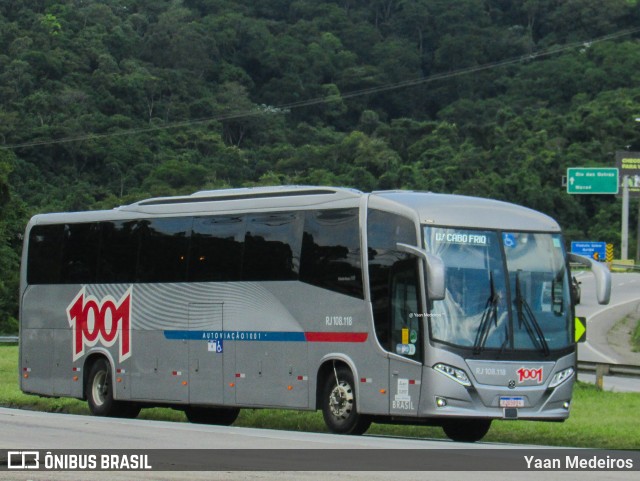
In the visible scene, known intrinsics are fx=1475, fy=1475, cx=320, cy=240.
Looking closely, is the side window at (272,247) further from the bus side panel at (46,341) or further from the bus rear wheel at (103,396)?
the bus side panel at (46,341)

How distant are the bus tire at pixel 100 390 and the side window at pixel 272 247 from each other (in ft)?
12.8

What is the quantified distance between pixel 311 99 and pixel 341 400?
453ft

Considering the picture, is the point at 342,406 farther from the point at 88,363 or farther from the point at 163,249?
the point at 88,363

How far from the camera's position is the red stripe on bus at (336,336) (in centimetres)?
1955

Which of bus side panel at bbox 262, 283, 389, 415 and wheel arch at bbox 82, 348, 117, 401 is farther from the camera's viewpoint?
wheel arch at bbox 82, 348, 117, 401

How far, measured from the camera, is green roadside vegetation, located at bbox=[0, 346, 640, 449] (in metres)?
19.2

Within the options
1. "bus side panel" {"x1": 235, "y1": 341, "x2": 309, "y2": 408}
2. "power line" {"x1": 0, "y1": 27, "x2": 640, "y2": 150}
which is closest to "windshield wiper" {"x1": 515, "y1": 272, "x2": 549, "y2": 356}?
"bus side panel" {"x1": 235, "y1": 341, "x2": 309, "y2": 408}

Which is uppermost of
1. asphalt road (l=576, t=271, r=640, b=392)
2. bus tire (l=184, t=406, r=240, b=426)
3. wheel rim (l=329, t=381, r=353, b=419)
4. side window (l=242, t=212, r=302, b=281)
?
side window (l=242, t=212, r=302, b=281)

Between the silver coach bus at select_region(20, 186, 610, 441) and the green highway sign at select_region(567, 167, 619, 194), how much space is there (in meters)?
72.6

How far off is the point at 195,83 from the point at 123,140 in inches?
971

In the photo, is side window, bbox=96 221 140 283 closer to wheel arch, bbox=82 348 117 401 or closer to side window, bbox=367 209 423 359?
wheel arch, bbox=82 348 117 401

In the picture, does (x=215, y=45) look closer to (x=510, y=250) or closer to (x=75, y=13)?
(x=75, y=13)

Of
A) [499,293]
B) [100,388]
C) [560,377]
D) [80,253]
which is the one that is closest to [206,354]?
[100,388]

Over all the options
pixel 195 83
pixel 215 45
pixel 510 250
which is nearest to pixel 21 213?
pixel 510 250
